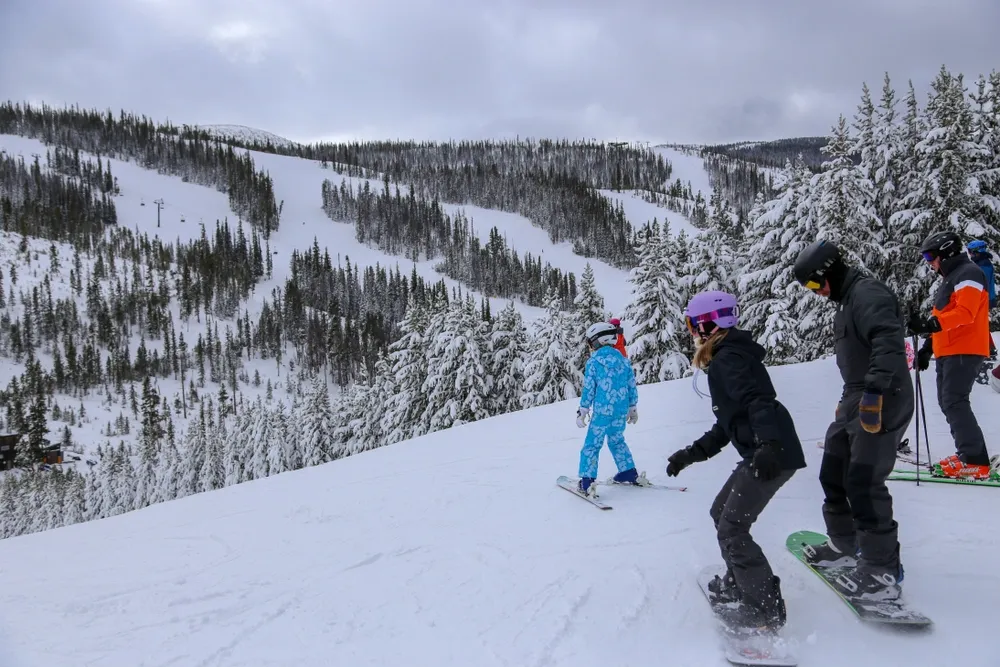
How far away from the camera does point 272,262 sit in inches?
5507

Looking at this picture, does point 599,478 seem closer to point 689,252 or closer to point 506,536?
point 506,536

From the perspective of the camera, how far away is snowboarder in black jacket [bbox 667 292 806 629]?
3.08 m

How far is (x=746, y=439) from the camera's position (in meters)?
3.21

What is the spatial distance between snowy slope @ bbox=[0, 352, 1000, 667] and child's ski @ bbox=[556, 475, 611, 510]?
0.11 m

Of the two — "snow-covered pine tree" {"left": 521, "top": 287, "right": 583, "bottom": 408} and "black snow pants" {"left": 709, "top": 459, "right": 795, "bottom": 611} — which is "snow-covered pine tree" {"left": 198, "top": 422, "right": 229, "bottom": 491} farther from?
"black snow pants" {"left": 709, "top": 459, "right": 795, "bottom": 611}

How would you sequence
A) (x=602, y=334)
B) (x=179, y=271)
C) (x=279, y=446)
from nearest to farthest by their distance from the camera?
(x=602, y=334), (x=279, y=446), (x=179, y=271)

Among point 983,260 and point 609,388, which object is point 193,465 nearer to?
point 609,388

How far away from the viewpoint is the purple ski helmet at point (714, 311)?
336cm

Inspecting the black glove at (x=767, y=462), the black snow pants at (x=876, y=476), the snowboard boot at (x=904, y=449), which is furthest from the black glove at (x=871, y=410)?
the snowboard boot at (x=904, y=449)

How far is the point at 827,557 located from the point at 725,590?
0.99m

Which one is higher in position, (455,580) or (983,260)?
(983,260)

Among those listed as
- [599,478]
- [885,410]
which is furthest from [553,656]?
[599,478]

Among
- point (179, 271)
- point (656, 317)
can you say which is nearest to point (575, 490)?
point (656, 317)

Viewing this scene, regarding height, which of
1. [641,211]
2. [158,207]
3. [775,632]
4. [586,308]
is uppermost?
[641,211]
